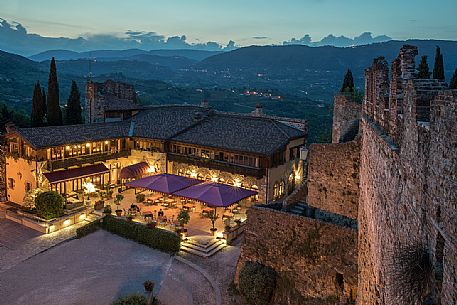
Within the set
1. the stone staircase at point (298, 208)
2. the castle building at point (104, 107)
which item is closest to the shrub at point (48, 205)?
the castle building at point (104, 107)

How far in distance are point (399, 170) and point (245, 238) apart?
13248 millimetres

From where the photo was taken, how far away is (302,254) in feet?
56.2

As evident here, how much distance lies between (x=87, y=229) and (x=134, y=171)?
8764 mm

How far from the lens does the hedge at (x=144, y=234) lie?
79.0 feet

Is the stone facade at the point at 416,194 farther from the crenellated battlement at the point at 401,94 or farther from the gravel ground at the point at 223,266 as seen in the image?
the gravel ground at the point at 223,266

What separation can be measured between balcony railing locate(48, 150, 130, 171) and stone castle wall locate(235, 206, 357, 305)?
1955cm

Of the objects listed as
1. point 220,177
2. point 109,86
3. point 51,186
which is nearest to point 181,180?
point 220,177

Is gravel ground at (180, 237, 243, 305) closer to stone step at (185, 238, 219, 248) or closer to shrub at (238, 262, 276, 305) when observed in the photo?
stone step at (185, 238, 219, 248)

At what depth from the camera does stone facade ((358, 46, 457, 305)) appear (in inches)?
170

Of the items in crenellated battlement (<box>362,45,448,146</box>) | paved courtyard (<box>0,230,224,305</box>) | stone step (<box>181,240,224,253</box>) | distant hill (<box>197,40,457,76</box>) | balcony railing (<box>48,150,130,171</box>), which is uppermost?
distant hill (<box>197,40,457,76</box>)

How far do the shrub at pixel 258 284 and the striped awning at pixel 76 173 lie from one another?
1913 cm

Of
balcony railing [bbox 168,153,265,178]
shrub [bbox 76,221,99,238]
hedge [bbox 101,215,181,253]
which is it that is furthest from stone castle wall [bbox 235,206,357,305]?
shrub [bbox 76,221,99,238]

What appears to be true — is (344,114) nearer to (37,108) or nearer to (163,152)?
(163,152)

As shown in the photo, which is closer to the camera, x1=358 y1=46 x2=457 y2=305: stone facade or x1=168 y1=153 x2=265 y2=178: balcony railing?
x1=358 y1=46 x2=457 y2=305: stone facade
